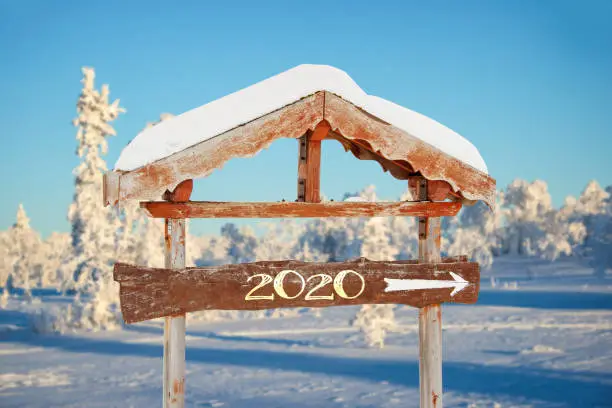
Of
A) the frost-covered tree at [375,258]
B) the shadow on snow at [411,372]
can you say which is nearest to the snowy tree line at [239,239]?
the frost-covered tree at [375,258]

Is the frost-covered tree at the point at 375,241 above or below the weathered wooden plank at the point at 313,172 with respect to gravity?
below

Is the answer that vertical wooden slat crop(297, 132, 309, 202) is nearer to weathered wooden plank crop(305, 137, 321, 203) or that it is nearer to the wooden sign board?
weathered wooden plank crop(305, 137, 321, 203)

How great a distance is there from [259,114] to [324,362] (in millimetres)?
16448

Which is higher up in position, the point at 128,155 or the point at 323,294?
the point at 128,155

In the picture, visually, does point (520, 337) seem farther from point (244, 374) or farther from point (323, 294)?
point (323, 294)

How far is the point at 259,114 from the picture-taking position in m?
6.70

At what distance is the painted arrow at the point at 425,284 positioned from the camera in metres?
7.25

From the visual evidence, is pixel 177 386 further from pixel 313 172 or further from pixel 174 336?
pixel 313 172

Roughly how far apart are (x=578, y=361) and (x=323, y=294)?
16427mm

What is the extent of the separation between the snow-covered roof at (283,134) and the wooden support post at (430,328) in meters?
0.52

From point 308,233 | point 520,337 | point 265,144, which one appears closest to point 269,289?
point 265,144

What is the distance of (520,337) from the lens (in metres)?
25.3

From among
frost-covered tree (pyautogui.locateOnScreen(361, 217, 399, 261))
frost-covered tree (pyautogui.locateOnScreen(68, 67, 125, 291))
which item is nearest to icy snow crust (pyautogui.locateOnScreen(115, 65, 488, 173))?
frost-covered tree (pyautogui.locateOnScreen(361, 217, 399, 261))

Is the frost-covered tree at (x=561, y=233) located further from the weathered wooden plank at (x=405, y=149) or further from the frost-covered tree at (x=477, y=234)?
the weathered wooden plank at (x=405, y=149)
